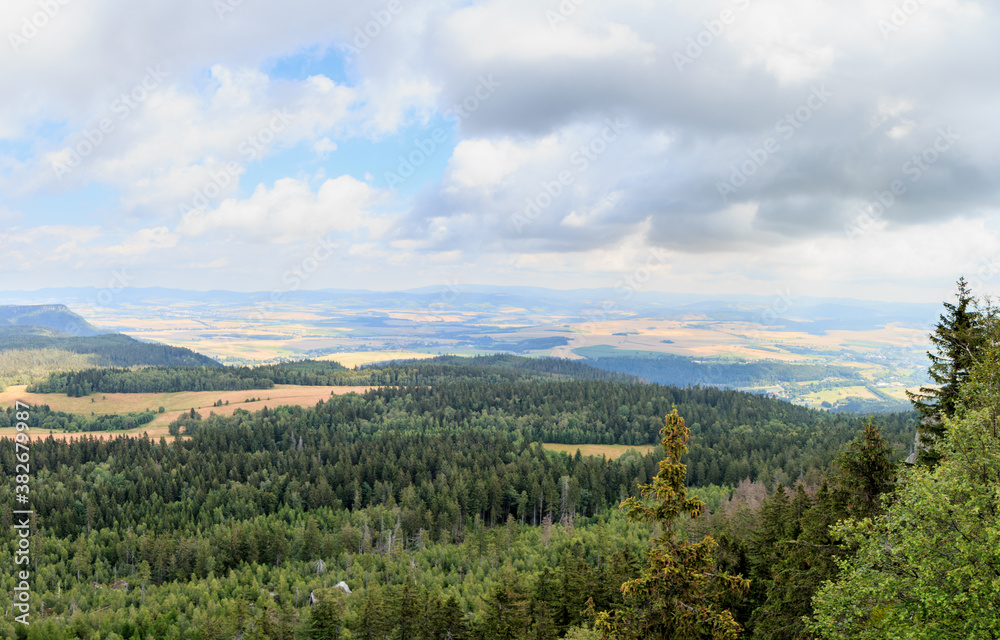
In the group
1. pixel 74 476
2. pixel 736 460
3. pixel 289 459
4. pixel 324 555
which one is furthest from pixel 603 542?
pixel 74 476

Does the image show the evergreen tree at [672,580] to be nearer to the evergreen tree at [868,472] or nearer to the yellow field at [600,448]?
the evergreen tree at [868,472]

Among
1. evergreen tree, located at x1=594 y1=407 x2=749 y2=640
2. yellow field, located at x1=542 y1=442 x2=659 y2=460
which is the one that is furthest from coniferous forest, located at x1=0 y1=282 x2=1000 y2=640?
yellow field, located at x1=542 y1=442 x2=659 y2=460

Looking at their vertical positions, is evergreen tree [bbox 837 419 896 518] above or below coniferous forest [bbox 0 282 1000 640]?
above

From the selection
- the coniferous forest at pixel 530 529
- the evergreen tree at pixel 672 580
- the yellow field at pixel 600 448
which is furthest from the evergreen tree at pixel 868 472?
the yellow field at pixel 600 448

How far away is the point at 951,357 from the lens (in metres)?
36.8

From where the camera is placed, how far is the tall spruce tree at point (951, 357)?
3544 cm

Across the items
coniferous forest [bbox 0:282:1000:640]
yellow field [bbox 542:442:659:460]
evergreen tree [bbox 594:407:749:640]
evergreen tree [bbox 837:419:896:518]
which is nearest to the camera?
evergreen tree [bbox 594:407:749:640]

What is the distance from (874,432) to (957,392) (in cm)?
731

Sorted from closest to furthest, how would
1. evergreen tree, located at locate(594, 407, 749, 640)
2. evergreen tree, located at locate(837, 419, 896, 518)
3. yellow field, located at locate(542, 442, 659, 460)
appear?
1. evergreen tree, located at locate(594, 407, 749, 640)
2. evergreen tree, located at locate(837, 419, 896, 518)
3. yellow field, located at locate(542, 442, 659, 460)

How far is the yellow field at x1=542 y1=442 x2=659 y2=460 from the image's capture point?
173625 millimetres

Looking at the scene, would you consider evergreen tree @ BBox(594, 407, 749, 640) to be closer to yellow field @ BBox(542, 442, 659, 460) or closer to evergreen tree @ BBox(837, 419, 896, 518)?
evergreen tree @ BBox(837, 419, 896, 518)

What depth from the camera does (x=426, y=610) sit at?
6081 cm

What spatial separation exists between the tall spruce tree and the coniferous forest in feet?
0.49

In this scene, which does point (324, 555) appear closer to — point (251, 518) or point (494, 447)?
point (251, 518)
